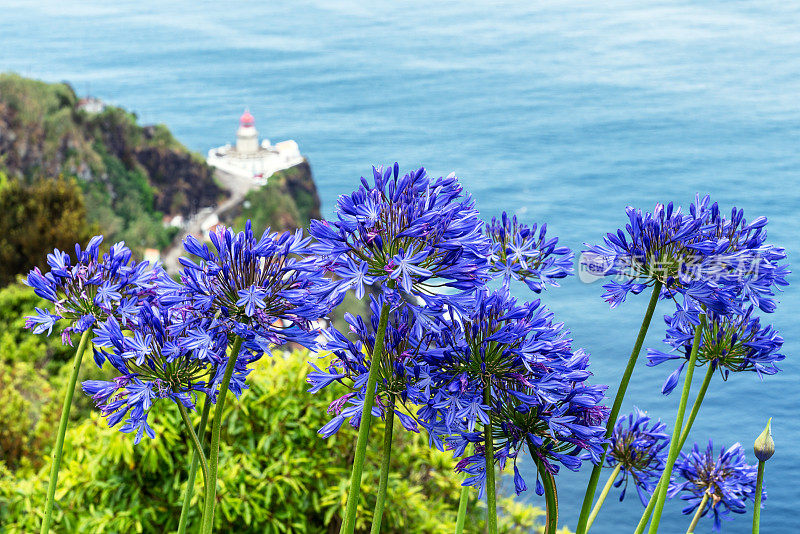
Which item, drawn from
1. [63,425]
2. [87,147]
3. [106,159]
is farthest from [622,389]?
[106,159]

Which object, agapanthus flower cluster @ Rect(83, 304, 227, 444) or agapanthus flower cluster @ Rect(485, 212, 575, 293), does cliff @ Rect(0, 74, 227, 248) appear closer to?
agapanthus flower cluster @ Rect(485, 212, 575, 293)

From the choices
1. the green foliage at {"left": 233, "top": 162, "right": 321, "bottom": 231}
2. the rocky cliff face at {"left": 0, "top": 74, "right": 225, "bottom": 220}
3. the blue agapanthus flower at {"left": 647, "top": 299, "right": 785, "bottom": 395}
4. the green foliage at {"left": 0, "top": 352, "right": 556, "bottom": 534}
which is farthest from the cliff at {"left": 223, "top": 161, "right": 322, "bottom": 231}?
the blue agapanthus flower at {"left": 647, "top": 299, "right": 785, "bottom": 395}

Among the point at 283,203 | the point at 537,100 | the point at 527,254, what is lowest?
the point at 527,254

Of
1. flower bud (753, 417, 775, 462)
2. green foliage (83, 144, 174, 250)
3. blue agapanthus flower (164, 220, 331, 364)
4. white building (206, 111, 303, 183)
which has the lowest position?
flower bud (753, 417, 775, 462)

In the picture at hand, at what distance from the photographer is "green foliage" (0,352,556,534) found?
11.9ft

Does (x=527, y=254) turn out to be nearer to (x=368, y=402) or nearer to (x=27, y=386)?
(x=368, y=402)

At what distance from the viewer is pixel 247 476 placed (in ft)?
12.0

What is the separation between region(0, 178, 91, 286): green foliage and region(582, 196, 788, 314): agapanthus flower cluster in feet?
40.6

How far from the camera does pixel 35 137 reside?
26.5 m

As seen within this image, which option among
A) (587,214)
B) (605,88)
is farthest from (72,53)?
(587,214)

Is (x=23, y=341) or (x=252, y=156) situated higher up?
(x=252, y=156)

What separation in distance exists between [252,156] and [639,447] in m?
41.2

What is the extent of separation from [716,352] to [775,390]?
5817 millimetres

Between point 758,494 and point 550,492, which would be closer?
point 550,492
